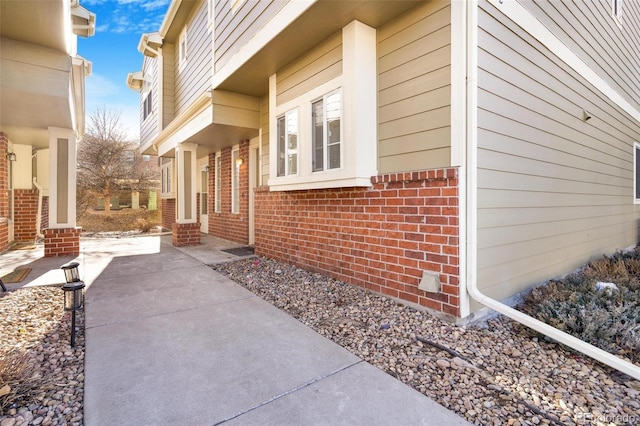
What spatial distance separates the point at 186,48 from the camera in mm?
8523

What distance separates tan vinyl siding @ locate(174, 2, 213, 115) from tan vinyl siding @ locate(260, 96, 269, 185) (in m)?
1.20

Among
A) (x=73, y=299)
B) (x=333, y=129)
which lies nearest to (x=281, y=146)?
(x=333, y=129)

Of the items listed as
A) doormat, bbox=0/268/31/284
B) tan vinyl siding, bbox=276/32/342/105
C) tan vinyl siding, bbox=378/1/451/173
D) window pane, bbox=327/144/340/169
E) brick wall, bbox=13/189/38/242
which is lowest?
doormat, bbox=0/268/31/284

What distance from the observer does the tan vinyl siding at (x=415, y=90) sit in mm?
2994

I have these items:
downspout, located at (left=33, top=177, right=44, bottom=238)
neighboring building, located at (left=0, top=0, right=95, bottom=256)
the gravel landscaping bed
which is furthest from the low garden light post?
downspout, located at (left=33, top=177, right=44, bottom=238)

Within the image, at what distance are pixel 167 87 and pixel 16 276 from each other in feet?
23.2

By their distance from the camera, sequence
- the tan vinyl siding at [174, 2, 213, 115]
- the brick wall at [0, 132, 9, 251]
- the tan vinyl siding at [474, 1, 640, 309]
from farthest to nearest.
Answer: the tan vinyl siding at [174, 2, 213, 115]
the brick wall at [0, 132, 9, 251]
the tan vinyl siding at [474, 1, 640, 309]

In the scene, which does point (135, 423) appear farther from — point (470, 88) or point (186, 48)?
point (186, 48)

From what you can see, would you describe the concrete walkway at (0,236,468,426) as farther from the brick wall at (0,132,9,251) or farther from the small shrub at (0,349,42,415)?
the brick wall at (0,132,9,251)

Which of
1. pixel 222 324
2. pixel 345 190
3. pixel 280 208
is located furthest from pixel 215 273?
pixel 345 190

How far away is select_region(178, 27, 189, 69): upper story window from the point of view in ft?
28.3

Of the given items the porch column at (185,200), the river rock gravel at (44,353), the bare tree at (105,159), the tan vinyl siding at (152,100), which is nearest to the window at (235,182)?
the porch column at (185,200)

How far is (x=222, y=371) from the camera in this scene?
2156 millimetres

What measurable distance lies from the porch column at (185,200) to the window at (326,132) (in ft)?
15.0
